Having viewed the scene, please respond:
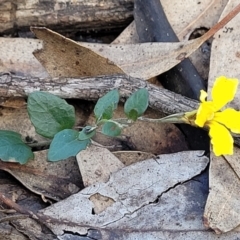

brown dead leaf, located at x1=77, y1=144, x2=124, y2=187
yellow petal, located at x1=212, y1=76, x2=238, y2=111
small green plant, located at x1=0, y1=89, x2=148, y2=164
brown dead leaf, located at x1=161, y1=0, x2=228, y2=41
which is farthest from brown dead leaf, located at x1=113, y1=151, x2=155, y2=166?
brown dead leaf, located at x1=161, y1=0, x2=228, y2=41

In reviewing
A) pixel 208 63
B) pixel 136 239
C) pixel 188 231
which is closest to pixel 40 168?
pixel 136 239

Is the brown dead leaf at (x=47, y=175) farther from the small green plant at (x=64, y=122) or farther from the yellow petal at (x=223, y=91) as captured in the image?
the yellow petal at (x=223, y=91)

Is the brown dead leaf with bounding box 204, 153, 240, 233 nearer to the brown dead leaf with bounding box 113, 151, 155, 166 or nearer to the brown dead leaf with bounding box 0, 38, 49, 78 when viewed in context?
the brown dead leaf with bounding box 113, 151, 155, 166

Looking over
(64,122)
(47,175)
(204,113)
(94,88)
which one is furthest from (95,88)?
(204,113)

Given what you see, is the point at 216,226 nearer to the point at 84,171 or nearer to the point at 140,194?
the point at 140,194

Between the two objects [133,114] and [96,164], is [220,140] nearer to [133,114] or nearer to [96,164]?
[133,114]

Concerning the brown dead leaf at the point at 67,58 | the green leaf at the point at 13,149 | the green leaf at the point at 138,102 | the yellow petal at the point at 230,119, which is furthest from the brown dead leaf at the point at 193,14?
the green leaf at the point at 13,149
